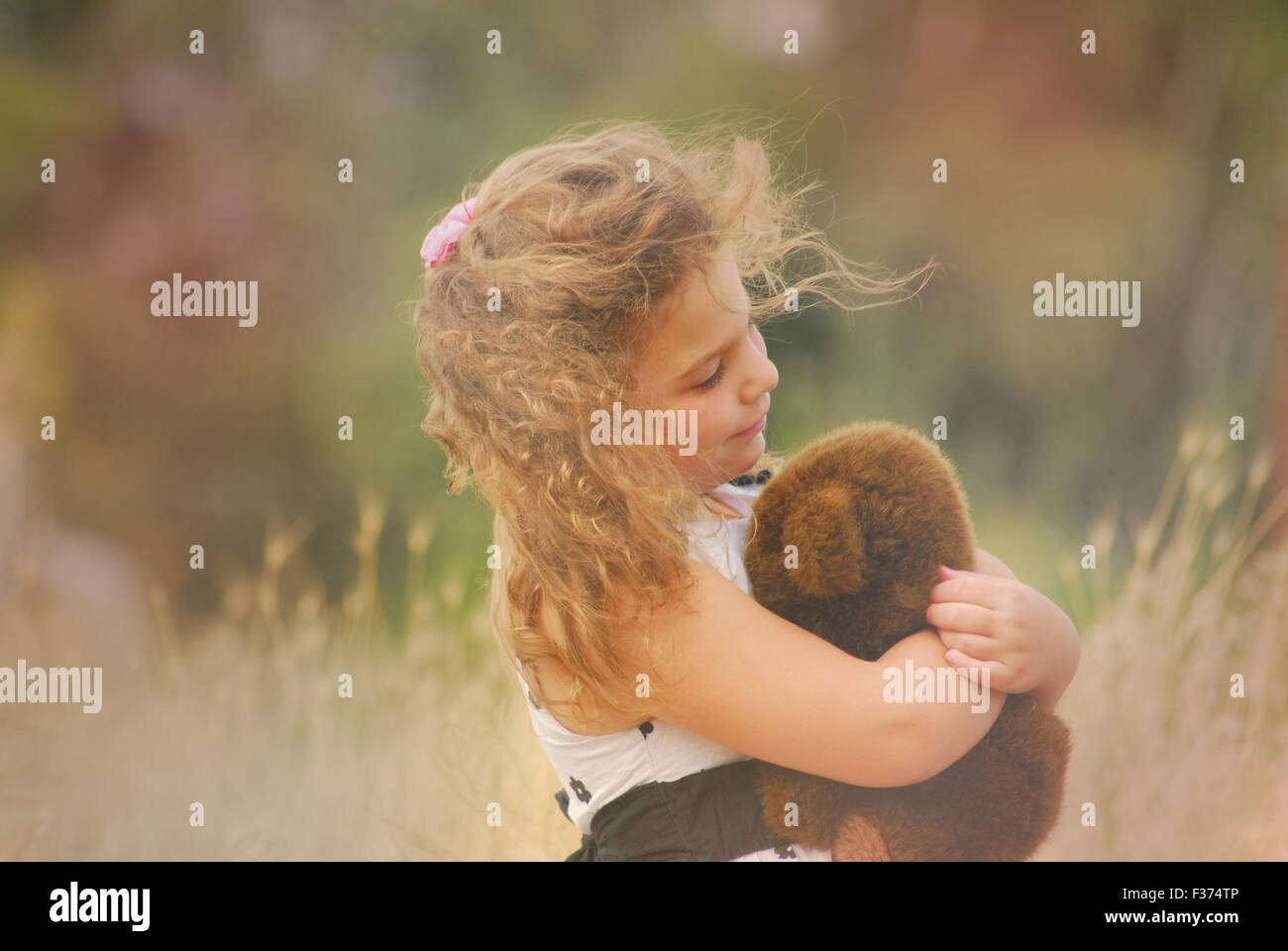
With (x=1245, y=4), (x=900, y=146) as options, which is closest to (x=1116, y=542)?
(x=900, y=146)

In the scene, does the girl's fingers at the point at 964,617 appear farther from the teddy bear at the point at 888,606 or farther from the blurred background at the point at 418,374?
the blurred background at the point at 418,374

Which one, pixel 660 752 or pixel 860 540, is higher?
pixel 860 540

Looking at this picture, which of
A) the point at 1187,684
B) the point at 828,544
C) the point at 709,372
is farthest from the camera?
the point at 1187,684

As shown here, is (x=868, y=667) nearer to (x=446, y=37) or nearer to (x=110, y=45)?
(x=446, y=37)

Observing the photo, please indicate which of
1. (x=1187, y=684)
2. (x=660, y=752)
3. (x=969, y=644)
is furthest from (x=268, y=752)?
(x=1187, y=684)

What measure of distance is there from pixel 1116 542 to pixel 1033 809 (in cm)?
91

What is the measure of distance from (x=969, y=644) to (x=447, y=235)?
81cm

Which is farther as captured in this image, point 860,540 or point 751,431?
point 751,431

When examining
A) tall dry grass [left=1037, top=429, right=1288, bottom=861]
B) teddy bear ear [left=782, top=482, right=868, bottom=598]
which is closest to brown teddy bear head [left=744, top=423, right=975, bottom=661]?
teddy bear ear [left=782, top=482, right=868, bottom=598]

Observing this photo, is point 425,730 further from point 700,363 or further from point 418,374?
point 700,363

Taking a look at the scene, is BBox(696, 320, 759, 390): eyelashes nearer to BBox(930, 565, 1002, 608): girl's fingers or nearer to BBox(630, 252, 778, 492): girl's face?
BBox(630, 252, 778, 492): girl's face

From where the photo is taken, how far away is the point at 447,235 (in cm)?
136

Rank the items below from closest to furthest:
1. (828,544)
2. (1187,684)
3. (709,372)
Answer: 1. (828,544)
2. (709,372)
3. (1187,684)

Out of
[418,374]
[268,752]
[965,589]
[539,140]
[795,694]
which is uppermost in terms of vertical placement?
[539,140]
